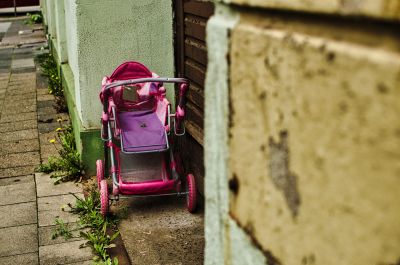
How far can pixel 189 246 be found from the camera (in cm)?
425

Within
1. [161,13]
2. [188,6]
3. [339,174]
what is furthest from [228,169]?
[161,13]

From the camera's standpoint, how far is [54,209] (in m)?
4.89

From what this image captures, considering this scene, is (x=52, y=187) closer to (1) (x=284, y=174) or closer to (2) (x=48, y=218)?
(2) (x=48, y=218)

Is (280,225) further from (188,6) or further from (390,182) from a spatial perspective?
(188,6)

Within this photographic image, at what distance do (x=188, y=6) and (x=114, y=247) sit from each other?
7.36 feet

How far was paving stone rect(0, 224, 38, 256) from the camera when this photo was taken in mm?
4215

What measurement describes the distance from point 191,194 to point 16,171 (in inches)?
Answer: 85.0

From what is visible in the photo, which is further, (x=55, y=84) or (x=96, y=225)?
(x=55, y=84)

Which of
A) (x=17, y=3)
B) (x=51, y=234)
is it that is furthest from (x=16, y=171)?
(x=17, y=3)

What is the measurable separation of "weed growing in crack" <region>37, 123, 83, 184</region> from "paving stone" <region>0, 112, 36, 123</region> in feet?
5.38

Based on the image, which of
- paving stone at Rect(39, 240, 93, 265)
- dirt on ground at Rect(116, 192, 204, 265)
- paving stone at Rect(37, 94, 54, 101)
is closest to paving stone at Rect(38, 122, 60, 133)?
paving stone at Rect(37, 94, 54, 101)

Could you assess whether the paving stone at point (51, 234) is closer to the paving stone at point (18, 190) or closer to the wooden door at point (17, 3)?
the paving stone at point (18, 190)

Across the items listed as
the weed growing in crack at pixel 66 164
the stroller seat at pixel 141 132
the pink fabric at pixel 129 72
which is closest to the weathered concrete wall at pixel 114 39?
the weed growing in crack at pixel 66 164

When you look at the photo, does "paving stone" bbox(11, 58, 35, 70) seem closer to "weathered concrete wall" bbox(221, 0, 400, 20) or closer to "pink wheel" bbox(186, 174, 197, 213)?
"pink wheel" bbox(186, 174, 197, 213)
